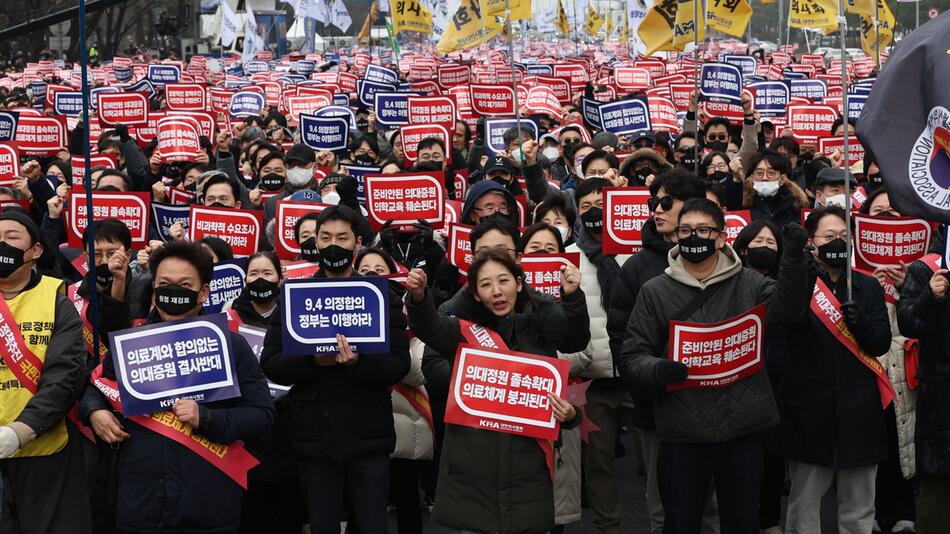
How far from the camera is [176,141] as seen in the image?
42.2 ft

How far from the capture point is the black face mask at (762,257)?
686 centimetres

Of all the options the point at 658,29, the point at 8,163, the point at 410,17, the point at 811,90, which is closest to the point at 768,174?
the point at 8,163

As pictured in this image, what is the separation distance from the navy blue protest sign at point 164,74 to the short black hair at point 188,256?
22197 millimetres

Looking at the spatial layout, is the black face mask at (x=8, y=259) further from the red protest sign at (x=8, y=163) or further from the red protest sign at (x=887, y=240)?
the red protest sign at (x=8, y=163)

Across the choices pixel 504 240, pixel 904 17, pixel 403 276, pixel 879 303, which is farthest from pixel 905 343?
pixel 904 17

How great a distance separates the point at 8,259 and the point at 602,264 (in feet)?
10.3

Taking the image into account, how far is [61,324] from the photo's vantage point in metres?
5.82

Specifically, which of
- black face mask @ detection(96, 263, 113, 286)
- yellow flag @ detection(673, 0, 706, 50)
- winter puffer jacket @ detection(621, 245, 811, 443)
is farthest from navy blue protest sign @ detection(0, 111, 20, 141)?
winter puffer jacket @ detection(621, 245, 811, 443)

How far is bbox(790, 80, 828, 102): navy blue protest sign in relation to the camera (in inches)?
786

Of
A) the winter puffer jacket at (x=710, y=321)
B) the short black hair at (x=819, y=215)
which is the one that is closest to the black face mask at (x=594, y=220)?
the short black hair at (x=819, y=215)

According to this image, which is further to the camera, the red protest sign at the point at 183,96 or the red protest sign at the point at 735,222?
the red protest sign at the point at 183,96

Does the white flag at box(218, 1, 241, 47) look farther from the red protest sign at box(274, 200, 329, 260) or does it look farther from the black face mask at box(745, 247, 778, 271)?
the black face mask at box(745, 247, 778, 271)

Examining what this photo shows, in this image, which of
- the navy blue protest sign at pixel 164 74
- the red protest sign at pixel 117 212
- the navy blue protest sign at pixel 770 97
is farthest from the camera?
the navy blue protest sign at pixel 164 74

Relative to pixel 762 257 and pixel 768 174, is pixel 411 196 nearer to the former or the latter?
pixel 768 174
